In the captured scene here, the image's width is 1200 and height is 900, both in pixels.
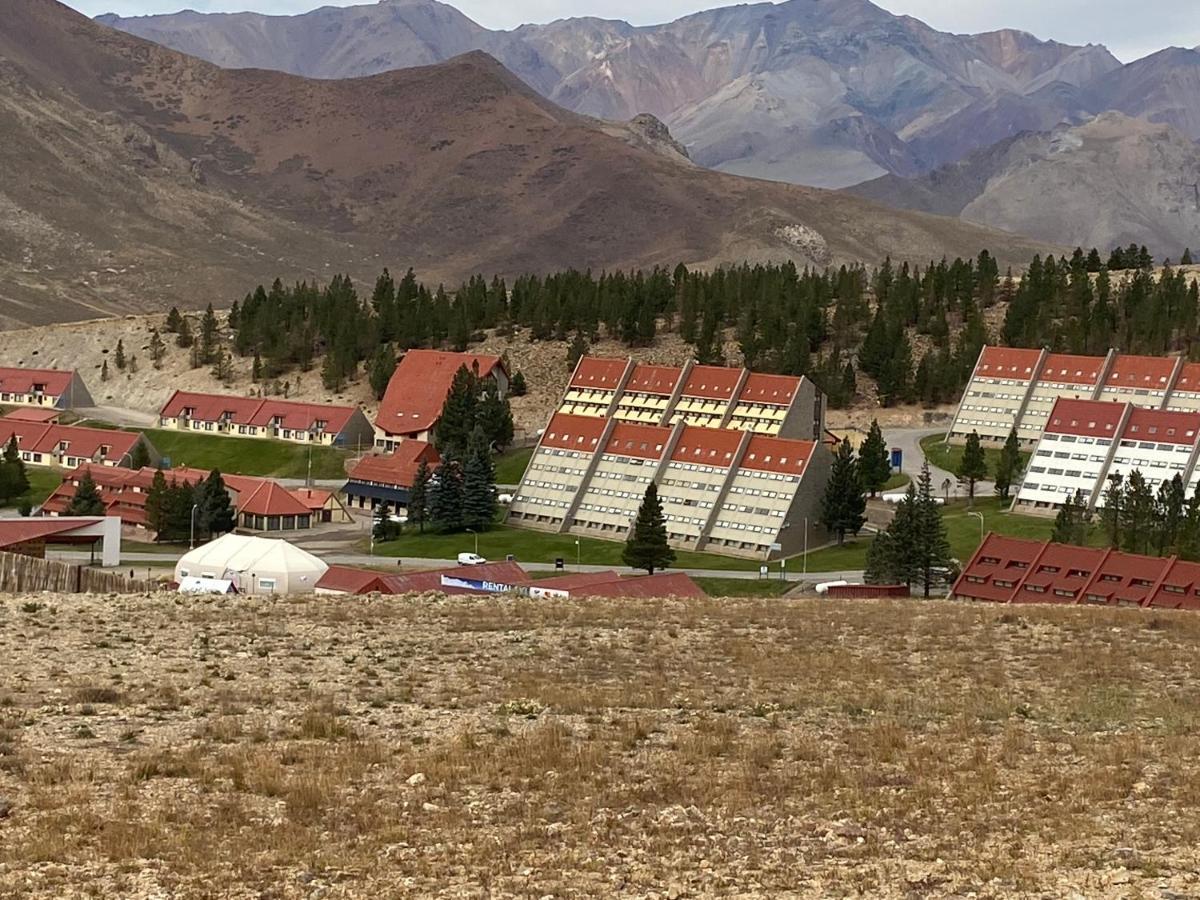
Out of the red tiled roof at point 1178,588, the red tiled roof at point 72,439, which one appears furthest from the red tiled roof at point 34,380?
the red tiled roof at point 1178,588

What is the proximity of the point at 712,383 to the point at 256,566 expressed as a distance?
2534 inches

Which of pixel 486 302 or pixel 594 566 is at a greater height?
pixel 486 302

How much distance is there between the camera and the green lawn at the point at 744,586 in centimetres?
8588

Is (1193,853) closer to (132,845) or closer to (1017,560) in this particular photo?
(132,845)

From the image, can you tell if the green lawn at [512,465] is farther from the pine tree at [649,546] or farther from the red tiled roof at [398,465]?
the pine tree at [649,546]

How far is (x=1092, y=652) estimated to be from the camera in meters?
37.7

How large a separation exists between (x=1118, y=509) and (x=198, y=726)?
7694 centimetres

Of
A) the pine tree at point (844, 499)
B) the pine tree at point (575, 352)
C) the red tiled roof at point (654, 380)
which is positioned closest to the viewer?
the pine tree at point (844, 499)

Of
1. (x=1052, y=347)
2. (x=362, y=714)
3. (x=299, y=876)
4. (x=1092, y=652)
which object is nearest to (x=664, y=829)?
(x=299, y=876)

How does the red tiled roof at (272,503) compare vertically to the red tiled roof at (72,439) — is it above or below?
below

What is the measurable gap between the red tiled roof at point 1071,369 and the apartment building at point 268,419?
56775mm

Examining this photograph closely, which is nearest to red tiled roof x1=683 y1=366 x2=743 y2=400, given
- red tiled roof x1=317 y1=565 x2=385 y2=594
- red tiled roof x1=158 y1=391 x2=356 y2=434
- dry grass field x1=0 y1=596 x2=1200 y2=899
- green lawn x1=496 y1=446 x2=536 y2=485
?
green lawn x1=496 y1=446 x2=536 y2=485

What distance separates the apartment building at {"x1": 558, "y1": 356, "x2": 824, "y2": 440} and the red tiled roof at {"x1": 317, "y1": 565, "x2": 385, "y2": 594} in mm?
56517

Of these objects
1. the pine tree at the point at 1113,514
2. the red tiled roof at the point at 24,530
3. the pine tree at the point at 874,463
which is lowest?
the red tiled roof at the point at 24,530
